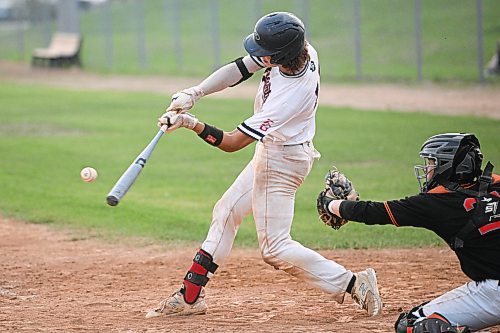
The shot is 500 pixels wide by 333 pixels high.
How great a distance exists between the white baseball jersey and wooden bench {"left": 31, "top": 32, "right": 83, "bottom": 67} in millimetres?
34826

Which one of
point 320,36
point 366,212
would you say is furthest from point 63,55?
point 366,212

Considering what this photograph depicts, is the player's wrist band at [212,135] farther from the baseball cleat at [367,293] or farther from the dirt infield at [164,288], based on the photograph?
the baseball cleat at [367,293]

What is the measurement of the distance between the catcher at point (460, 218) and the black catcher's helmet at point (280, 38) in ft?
3.64

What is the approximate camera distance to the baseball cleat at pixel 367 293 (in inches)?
245

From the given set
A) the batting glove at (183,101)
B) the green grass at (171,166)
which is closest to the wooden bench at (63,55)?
the green grass at (171,166)

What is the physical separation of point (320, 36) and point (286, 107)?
2824 centimetres

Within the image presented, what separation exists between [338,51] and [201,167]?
57.9 ft

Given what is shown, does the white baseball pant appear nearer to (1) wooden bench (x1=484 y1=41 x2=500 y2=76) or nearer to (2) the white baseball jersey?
(2) the white baseball jersey

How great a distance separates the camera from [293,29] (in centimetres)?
596

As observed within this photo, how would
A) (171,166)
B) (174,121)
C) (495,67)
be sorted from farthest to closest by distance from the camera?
(495,67)
(171,166)
(174,121)

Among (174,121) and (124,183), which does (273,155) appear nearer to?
(174,121)

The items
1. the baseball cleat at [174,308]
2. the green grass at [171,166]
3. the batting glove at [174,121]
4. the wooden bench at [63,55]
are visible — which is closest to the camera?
the batting glove at [174,121]

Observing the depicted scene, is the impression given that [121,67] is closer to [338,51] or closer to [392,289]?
[338,51]

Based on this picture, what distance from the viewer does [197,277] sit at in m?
6.38
